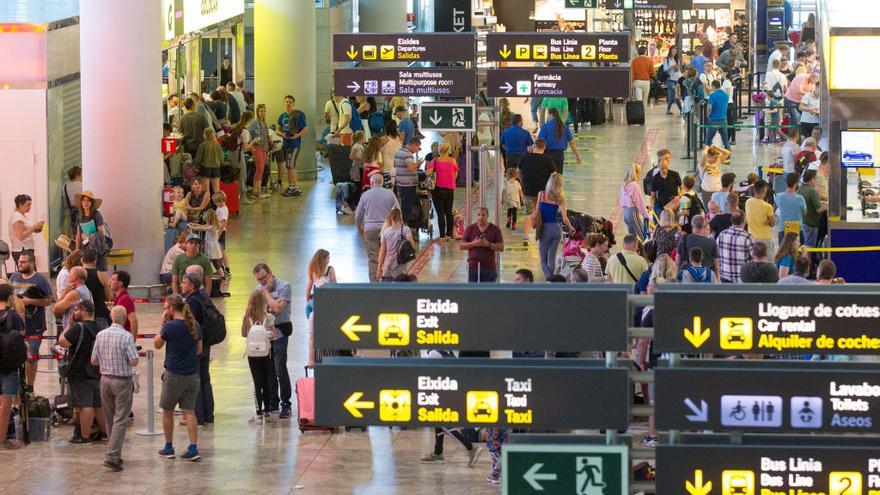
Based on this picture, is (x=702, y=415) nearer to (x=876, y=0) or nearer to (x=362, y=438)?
(x=362, y=438)

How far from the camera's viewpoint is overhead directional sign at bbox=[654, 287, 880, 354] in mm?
7730

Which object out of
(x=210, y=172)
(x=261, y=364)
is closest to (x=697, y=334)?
(x=261, y=364)

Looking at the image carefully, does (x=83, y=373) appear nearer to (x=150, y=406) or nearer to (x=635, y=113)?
(x=150, y=406)

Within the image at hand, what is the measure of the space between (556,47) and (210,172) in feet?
20.5

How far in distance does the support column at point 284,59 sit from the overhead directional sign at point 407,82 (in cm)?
906

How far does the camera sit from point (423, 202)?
24.4 meters

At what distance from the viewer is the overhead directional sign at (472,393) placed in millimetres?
7992

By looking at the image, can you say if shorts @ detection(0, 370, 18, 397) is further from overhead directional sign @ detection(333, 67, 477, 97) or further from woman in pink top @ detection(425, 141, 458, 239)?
woman in pink top @ detection(425, 141, 458, 239)

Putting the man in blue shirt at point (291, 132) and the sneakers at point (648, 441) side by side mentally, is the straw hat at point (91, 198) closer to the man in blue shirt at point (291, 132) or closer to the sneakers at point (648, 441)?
the sneakers at point (648, 441)

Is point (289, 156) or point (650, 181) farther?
point (289, 156)

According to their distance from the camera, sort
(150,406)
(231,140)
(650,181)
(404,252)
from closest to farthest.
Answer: (150,406), (404,252), (650,181), (231,140)

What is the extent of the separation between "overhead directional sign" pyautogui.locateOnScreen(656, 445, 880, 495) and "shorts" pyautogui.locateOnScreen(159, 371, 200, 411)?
7027 millimetres

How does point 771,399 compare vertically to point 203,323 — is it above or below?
above

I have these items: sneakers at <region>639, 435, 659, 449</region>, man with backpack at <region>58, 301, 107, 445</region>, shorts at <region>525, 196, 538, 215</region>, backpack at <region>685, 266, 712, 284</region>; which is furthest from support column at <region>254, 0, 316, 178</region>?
sneakers at <region>639, 435, 659, 449</region>
